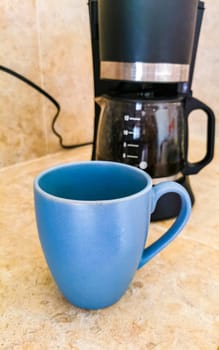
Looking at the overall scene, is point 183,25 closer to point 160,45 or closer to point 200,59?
point 160,45

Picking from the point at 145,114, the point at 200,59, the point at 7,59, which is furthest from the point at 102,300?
the point at 200,59

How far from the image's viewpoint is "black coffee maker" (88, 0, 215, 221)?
42 centimetres

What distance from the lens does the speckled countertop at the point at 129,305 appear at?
29cm

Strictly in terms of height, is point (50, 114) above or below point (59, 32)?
below

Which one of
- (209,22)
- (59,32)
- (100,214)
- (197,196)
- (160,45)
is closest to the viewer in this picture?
(100,214)

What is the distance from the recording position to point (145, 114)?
492 mm

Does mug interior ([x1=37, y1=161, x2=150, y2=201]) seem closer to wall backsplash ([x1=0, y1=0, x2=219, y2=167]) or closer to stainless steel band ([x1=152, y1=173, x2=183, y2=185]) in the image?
stainless steel band ([x1=152, y1=173, x2=183, y2=185])

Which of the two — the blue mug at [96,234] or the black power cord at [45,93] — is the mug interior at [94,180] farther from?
the black power cord at [45,93]

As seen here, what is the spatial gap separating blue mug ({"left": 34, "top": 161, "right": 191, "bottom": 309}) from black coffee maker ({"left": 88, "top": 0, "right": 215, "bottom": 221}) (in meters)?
0.16

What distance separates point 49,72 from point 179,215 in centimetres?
55

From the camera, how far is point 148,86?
1.69ft

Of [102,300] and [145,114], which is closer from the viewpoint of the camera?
[102,300]

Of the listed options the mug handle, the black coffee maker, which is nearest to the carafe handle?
the black coffee maker

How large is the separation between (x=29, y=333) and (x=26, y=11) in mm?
623
